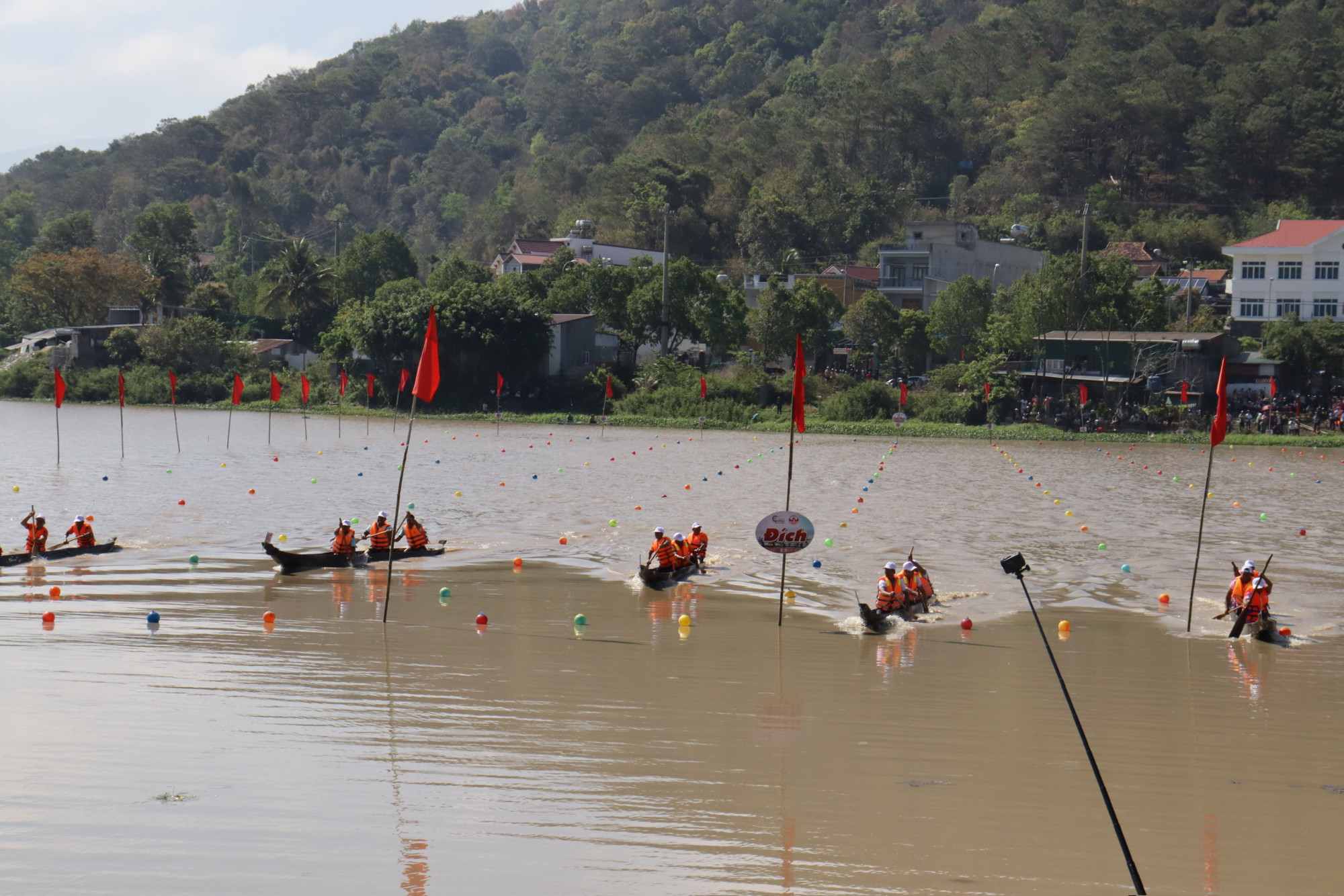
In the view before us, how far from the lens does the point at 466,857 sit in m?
8.32

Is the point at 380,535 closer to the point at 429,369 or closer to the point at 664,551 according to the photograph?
the point at 664,551

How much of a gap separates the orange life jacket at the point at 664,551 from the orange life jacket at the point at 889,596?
13.1 feet

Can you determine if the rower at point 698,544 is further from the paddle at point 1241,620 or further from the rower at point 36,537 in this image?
the rower at point 36,537

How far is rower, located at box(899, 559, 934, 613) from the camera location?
16531mm

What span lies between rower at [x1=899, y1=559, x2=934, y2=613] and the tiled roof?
→ 54235 millimetres

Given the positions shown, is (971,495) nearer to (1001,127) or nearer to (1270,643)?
(1270,643)

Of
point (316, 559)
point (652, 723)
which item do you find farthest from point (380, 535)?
point (652, 723)

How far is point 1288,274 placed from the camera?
63000mm

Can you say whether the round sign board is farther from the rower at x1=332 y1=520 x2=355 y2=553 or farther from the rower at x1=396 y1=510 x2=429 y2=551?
the rower at x1=396 y1=510 x2=429 y2=551

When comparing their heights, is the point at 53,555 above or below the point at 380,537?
below

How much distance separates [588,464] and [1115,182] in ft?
214

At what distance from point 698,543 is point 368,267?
235ft

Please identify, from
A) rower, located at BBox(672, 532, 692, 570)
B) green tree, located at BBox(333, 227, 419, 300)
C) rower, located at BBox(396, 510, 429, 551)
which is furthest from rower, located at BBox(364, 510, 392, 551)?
green tree, located at BBox(333, 227, 419, 300)

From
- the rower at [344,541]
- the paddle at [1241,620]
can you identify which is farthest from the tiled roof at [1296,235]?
the rower at [344,541]
